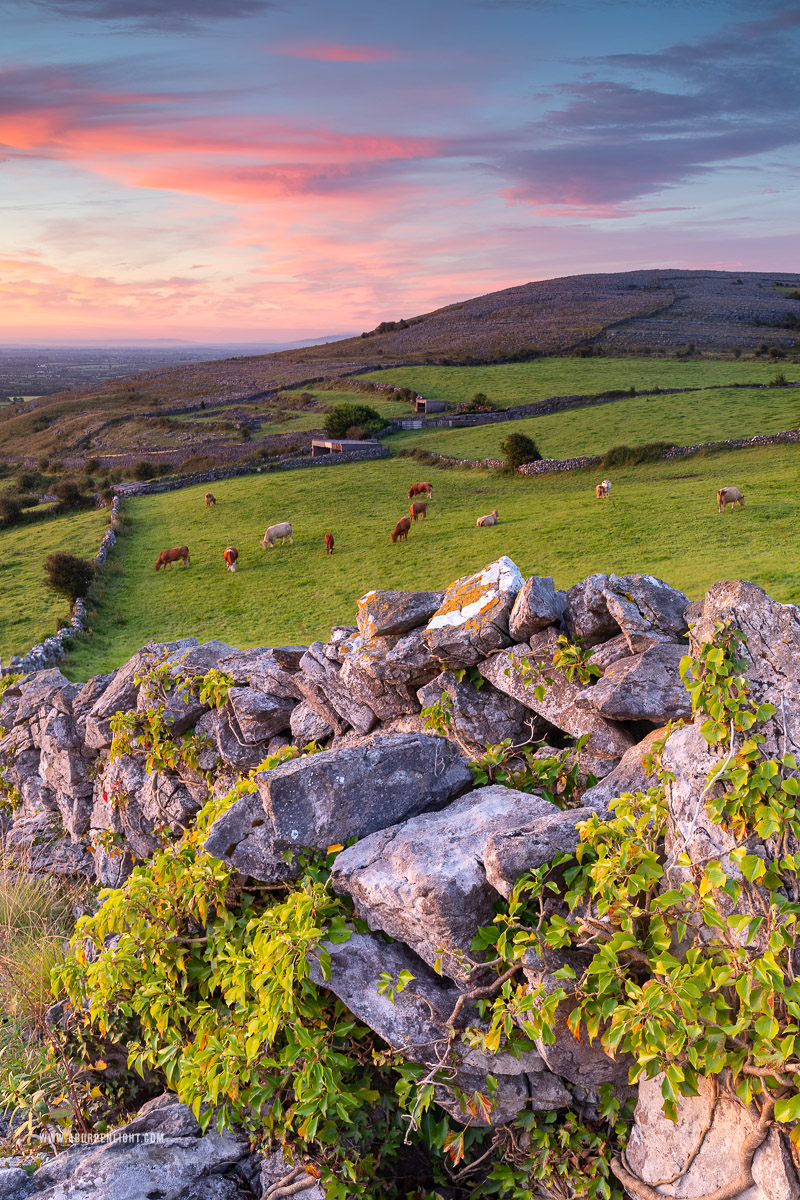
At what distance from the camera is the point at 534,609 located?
22.7 ft

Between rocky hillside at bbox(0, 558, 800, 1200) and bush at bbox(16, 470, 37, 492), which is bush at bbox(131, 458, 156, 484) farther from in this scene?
rocky hillside at bbox(0, 558, 800, 1200)

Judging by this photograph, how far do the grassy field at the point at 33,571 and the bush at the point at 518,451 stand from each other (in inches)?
994

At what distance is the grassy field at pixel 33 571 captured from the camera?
2714cm

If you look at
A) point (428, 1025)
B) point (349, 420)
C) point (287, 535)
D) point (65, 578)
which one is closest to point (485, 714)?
point (428, 1025)

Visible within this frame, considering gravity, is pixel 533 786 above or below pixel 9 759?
above

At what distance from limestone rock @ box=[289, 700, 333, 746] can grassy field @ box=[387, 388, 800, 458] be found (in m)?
40.7

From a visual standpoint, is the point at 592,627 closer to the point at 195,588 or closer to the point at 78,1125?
the point at 78,1125

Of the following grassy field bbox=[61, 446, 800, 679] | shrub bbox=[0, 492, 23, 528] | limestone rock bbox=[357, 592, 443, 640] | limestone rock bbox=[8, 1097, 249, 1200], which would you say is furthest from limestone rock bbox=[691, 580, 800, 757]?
shrub bbox=[0, 492, 23, 528]

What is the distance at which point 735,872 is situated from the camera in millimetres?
3980

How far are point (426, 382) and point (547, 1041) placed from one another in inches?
3510

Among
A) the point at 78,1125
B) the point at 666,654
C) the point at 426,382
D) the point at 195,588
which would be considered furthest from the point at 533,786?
the point at 426,382

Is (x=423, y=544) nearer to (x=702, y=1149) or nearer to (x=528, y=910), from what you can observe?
(x=528, y=910)

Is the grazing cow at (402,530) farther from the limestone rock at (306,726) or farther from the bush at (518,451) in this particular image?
the limestone rock at (306,726)

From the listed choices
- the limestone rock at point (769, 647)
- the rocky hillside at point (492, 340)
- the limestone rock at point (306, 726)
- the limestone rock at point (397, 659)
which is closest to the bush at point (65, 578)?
the limestone rock at point (306, 726)
